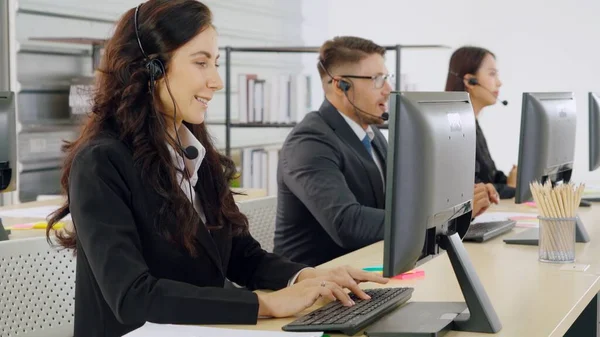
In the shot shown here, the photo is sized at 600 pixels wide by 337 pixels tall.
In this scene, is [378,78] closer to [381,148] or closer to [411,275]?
[381,148]

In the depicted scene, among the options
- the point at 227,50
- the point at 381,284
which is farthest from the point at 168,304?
the point at 227,50

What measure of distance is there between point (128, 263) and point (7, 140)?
4.26ft

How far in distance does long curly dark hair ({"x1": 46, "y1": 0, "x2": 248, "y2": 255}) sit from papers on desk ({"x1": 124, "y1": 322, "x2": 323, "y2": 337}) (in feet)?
0.70

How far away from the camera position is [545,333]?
1.52 metres

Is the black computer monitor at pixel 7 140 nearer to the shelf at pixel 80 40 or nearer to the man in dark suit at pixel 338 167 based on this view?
the man in dark suit at pixel 338 167

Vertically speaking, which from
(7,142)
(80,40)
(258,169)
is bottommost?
(258,169)

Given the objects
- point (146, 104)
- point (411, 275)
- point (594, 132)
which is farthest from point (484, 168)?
point (146, 104)

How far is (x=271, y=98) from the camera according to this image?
193 inches

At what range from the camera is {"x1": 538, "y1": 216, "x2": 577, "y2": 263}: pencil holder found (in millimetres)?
2184

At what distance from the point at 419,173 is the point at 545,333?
0.36 meters

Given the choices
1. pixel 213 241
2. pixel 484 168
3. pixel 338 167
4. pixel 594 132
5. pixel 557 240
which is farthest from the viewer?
pixel 484 168

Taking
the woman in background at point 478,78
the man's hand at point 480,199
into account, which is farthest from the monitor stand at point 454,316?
the woman in background at point 478,78

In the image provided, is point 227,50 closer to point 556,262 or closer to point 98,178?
point 556,262

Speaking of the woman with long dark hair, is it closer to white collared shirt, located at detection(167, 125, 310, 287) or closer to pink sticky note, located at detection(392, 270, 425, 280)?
white collared shirt, located at detection(167, 125, 310, 287)
